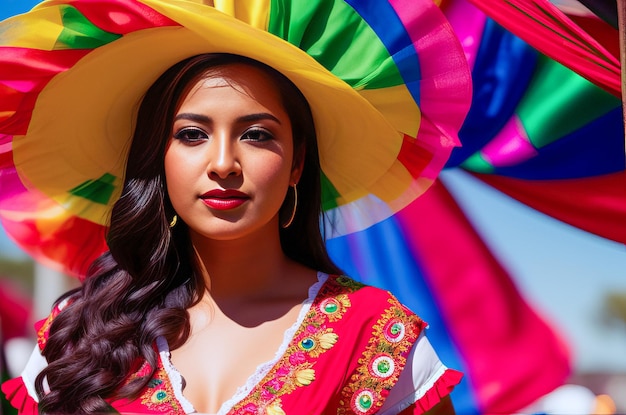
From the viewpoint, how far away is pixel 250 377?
1901 mm

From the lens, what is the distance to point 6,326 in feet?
7.54

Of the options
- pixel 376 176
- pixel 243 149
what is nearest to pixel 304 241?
pixel 376 176

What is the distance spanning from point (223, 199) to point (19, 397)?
24.1 inches

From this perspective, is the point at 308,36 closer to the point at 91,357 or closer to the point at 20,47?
the point at 20,47

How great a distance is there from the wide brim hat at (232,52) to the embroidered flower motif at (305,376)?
0.46m

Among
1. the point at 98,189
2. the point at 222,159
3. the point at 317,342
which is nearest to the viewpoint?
the point at 222,159

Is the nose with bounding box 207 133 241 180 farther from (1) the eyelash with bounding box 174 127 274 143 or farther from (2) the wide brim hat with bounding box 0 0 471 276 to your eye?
(2) the wide brim hat with bounding box 0 0 471 276

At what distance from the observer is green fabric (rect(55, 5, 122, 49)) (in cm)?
184

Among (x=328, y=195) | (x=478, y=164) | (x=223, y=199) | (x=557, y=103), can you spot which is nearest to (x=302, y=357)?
(x=223, y=199)

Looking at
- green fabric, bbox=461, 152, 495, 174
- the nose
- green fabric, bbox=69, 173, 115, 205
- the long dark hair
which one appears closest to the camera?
the nose

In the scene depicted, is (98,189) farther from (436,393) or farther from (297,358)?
(436,393)

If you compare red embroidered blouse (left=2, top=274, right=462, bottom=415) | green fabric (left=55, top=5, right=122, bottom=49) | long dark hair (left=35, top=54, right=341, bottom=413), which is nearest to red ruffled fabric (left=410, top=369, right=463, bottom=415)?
red embroidered blouse (left=2, top=274, right=462, bottom=415)

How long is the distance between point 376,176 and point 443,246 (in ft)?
1.19

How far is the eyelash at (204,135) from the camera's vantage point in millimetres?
1897
